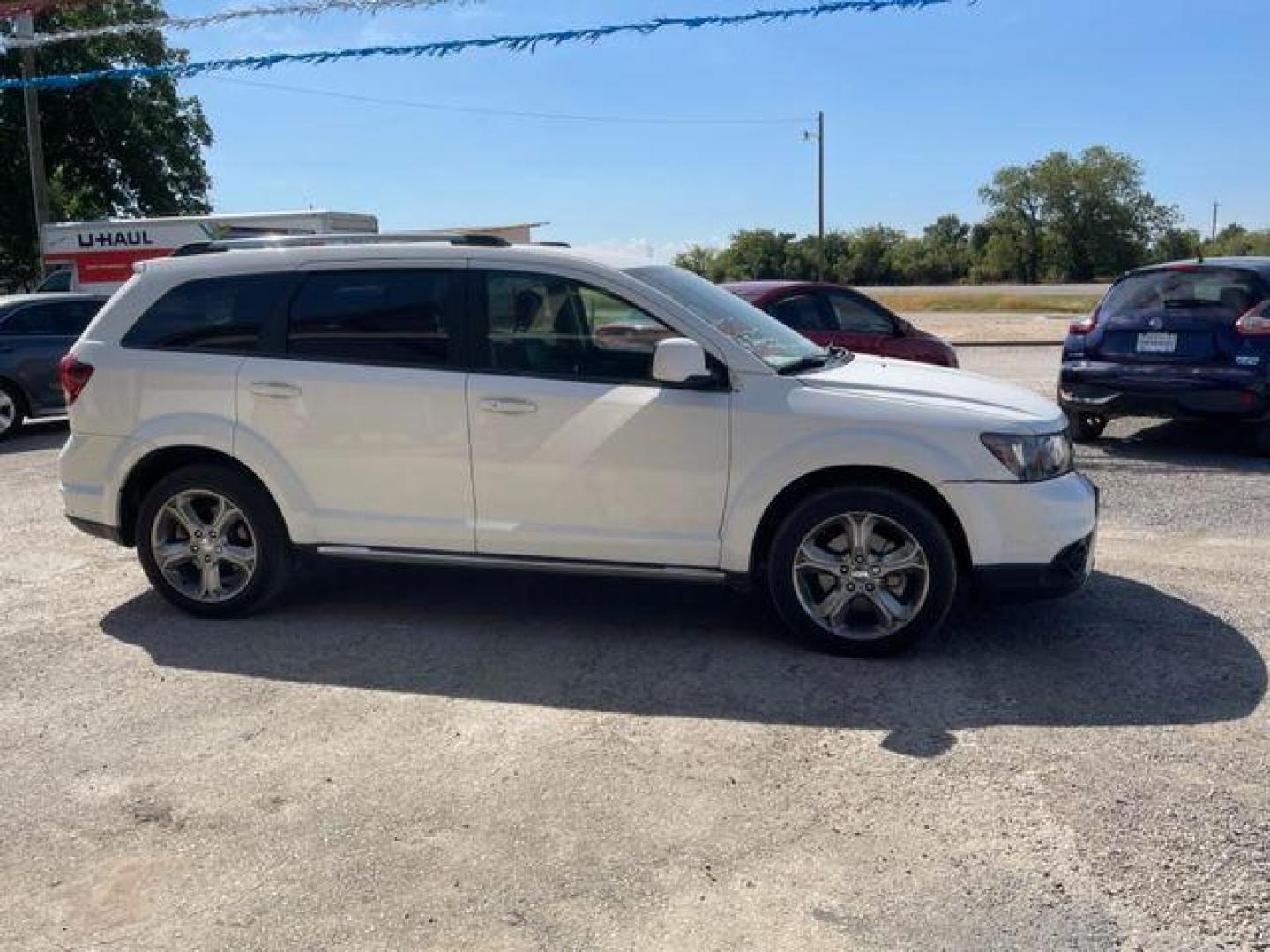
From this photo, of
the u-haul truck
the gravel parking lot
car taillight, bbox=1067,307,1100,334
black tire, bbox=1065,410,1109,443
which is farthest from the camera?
the u-haul truck

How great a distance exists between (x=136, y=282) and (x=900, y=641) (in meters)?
3.99

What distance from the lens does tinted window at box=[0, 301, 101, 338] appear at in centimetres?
1232

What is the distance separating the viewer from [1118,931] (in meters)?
2.88

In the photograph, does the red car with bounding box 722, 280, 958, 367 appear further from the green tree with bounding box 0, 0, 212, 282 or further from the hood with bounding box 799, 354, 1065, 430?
the green tree with bounding box 0, 0, 212, 282

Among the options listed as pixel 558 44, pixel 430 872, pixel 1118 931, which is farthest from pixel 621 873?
pixel 558 44

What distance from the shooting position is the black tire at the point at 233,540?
536 cm

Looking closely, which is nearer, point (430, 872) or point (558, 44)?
point (430, 872)

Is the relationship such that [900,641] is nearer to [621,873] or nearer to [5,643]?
[621,873]

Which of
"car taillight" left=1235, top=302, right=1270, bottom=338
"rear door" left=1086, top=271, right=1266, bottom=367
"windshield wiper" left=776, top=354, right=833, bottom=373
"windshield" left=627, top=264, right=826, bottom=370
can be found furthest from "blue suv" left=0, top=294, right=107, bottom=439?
"car taillight" left=1235, top=302, right=1270, bottom=338

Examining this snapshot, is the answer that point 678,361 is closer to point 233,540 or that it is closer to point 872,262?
point 233,540

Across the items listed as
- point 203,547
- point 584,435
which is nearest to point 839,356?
point 584,435

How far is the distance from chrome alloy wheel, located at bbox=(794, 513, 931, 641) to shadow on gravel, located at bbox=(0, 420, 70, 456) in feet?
28.4

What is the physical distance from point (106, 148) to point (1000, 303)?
32692mm

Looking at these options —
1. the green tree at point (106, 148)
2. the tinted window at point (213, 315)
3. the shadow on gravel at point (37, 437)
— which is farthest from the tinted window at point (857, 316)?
the green tree at point (106, 148)
